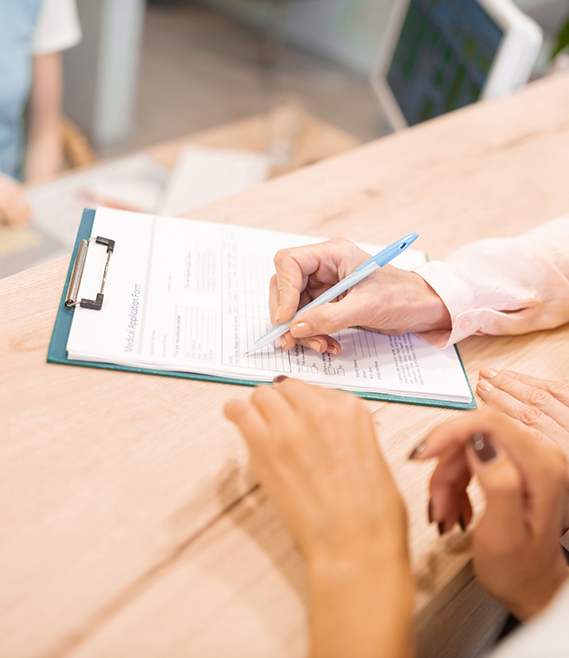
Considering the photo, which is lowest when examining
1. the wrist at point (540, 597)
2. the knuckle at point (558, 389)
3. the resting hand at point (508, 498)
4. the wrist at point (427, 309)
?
the wrist at point (540, 597)

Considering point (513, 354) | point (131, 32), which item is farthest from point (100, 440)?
point (131, 32)

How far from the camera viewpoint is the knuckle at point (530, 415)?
1.83ft

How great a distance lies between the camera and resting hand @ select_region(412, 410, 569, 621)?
402mm

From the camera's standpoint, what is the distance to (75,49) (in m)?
2.40

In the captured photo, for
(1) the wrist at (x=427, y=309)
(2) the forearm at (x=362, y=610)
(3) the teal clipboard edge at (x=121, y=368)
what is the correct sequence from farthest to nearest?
(1) the wrist at (x=427, y=309) < (3) the teal clipboard edge at (x=121, y=368) < (2) the forearm at (x=362, y=610)

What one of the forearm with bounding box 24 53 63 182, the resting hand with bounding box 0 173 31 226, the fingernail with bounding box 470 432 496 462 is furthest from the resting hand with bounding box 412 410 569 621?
the forearm with bounding box 24 53 63 182

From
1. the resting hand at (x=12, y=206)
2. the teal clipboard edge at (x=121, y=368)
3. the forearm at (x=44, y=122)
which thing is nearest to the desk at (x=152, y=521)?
the teal clipboard edge at (x=121, y=368)

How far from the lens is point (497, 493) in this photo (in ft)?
1.30

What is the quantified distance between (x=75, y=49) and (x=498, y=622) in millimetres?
2551

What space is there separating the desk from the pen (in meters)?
0.06

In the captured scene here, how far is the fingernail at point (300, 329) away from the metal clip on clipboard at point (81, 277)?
185 millimetres

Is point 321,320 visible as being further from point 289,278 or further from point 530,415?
point 530,415

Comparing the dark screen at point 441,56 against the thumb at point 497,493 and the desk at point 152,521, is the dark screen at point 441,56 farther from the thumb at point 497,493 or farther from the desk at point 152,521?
the thumb at point 497,493

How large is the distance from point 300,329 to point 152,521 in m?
0.22
